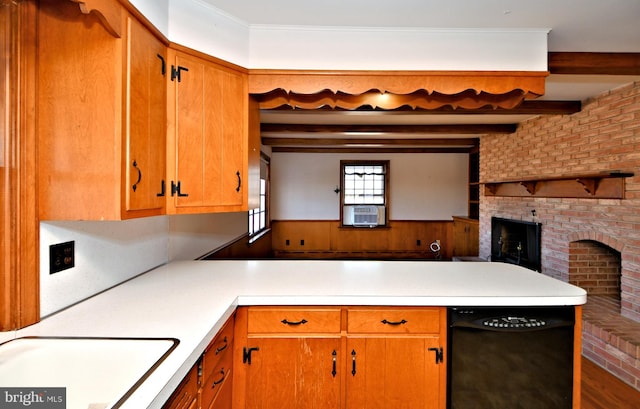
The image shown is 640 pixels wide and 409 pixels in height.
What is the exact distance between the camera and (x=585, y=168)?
3250mm

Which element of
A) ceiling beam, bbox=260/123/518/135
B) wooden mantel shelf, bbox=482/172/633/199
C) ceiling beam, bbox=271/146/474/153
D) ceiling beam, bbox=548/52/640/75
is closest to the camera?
ceiling beam, bbox=548/52/640/75

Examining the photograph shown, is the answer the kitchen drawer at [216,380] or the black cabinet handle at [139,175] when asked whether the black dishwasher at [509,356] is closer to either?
the kitchen drawer at [216,380]

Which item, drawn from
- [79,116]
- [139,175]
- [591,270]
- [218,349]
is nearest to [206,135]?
[139,175]

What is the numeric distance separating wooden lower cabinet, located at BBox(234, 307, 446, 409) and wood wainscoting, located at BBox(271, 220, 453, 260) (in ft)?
17.6

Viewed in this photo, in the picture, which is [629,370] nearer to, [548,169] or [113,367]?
[548,169]

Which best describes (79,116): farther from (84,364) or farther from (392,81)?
(392,81)

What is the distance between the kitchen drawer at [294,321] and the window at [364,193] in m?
5.43

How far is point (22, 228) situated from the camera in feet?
3.61

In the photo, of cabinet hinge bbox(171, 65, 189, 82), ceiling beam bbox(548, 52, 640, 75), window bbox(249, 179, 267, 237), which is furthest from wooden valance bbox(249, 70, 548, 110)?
window bbox(249, 179, 267, 237)

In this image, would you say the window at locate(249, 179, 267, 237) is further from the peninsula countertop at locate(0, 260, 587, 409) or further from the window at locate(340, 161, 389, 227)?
the peninsula countertop at locate(0, 260, 587, 409)

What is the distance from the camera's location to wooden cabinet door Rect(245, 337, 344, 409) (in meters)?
1.47

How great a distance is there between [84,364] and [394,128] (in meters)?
4.32

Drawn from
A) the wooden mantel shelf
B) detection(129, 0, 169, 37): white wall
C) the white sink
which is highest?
detection(129, 0, 169, 37): white wall

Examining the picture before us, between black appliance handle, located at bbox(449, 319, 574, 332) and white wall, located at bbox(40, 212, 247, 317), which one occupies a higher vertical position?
white wall, located at bbox(40, 212, 247, 317)
